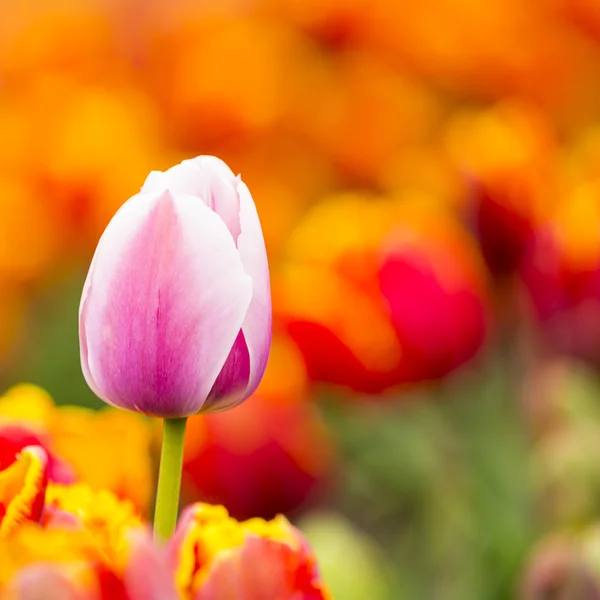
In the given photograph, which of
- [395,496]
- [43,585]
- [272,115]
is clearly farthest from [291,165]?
[43,585]

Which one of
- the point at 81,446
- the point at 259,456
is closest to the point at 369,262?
the point at 259,456

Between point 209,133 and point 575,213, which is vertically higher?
point 575,213

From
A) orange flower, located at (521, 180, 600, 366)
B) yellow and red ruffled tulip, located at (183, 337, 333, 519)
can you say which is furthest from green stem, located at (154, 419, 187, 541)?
orange flower, located at (521, 180, 600, 366)

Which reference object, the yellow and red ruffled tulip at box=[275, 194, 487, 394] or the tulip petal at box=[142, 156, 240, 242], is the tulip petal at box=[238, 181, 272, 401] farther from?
the yellow and red ruffled tulip at box=[275, 194, 487, 394]

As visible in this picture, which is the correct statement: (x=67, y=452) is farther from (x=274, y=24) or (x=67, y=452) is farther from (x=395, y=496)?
(x=274, y=24)

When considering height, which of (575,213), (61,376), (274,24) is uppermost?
(575,213)

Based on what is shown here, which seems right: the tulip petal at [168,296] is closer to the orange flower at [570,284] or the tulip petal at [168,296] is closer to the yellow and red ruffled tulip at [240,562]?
the yellow and red ruffled tulip at [240,562]

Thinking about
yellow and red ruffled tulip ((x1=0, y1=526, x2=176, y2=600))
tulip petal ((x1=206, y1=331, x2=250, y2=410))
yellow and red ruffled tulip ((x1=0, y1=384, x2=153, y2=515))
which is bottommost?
yellow and red ruffled tulip ((x1=0, y1=384, x2=153, y2=515))

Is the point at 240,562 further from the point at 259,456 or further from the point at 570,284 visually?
the point at 570,284
